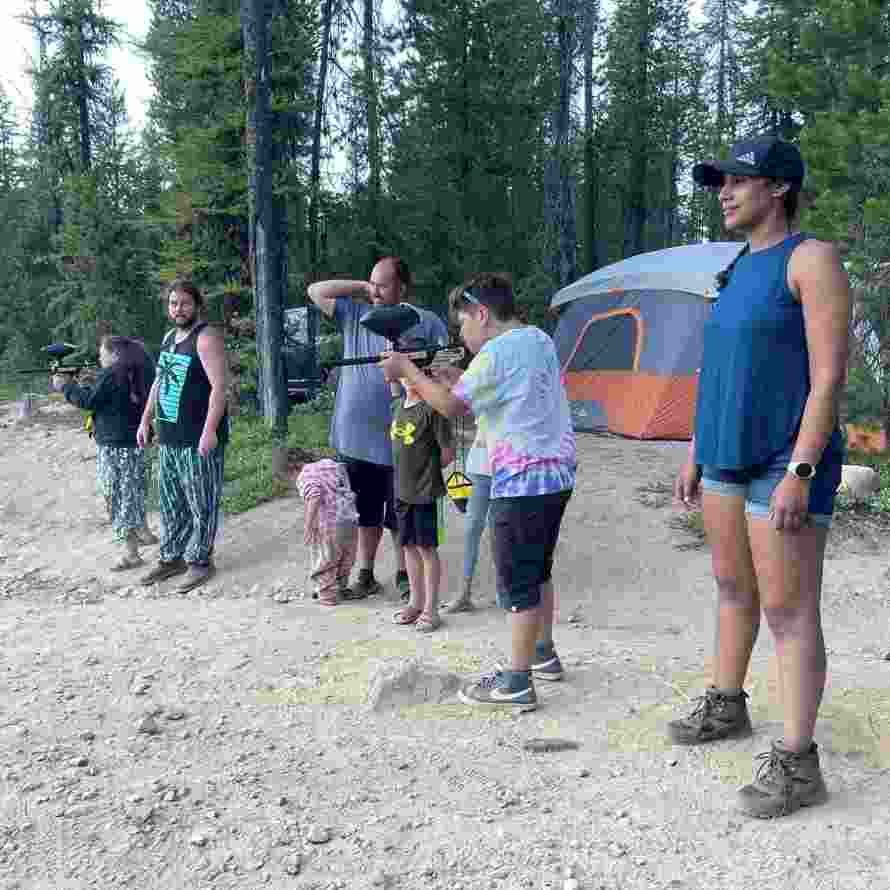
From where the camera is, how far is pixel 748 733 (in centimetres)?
321

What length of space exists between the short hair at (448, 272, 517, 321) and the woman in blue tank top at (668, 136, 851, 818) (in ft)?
2.96

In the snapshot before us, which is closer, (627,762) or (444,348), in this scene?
(627,762)

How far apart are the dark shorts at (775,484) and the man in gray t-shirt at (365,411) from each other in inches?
102

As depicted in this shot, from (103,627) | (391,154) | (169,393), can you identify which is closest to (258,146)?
(169,393)

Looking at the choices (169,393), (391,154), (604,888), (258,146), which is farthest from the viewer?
(391,154)

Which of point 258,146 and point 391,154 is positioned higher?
Answer: point 391,154

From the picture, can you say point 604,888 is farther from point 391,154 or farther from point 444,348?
point 391,154

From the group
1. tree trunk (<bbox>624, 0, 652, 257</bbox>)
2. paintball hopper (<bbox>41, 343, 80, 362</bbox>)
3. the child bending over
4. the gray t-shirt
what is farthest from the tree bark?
tree trunk (<bbox>624, 0, 652, 257</bbox>)

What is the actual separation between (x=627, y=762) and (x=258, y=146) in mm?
7359

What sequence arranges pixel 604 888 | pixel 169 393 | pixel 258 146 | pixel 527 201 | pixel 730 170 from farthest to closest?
pixel 527 201, pixel 258 146, pixel 169 393, pixel 730 170, pixel 604 888

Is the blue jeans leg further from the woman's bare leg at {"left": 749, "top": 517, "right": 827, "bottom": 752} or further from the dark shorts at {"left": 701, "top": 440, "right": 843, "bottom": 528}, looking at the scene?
the woman's bare leg at {"left": 749, "top": 517, "right": 827, "bottom": 752}

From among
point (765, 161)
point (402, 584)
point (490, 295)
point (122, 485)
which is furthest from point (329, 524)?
point (765, 161)

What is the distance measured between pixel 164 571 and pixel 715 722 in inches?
163

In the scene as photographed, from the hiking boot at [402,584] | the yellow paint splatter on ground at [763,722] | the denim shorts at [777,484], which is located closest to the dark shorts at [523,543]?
the yellow paint splatter on ground at [763,722]
